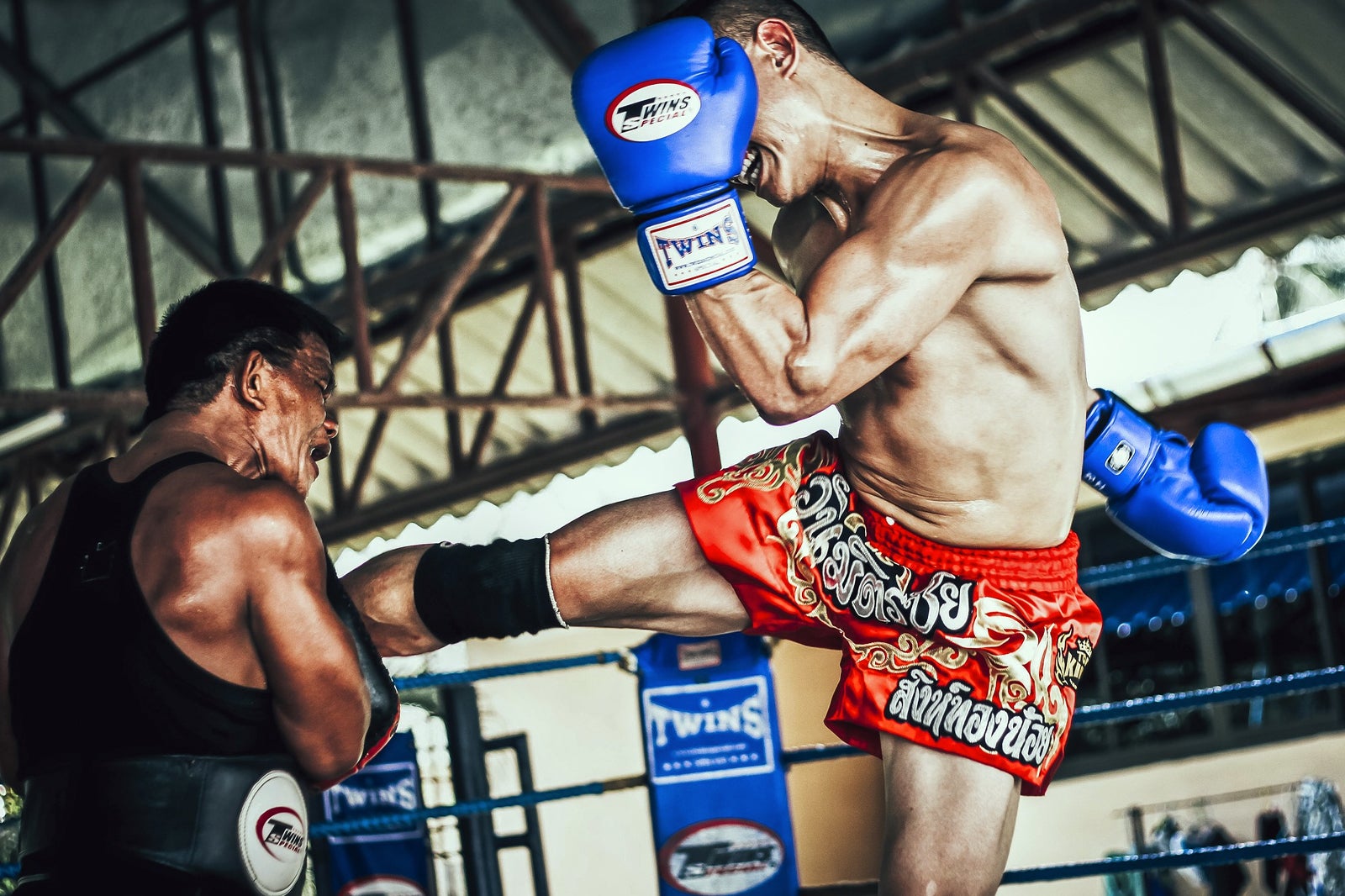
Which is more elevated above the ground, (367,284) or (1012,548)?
(367,284)

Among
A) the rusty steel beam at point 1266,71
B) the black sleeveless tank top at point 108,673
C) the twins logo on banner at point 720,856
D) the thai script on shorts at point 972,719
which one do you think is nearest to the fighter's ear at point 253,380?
the black sleeveless tank top at point 108,673

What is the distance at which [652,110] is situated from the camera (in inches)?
66.6

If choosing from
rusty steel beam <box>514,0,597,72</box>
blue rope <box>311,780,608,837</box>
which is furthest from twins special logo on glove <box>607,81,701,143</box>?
rusty steel beam <box>514,0,597,72</box>

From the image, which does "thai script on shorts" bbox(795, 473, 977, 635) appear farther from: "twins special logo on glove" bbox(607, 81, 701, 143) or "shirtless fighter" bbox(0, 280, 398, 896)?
"shirtless fighter" bbox(0, 280, 398, 896)

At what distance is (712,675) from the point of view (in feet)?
8.85

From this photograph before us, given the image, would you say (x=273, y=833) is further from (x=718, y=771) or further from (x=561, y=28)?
(x=561, y=28)

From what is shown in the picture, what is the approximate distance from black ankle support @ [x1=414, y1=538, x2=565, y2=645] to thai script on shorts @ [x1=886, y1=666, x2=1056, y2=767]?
52 cm

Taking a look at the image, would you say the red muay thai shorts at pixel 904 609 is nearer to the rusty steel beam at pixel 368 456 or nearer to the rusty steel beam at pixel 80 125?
the rusty steel beam at pixel 368 456

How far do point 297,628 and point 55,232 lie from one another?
3.53m

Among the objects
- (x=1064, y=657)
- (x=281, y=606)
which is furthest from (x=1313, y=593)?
(x=281, y=606)

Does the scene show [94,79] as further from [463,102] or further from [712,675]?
[712,675]

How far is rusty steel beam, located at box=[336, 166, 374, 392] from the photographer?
195 inches

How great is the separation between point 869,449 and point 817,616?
249 mm

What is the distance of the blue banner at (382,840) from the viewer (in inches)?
125
